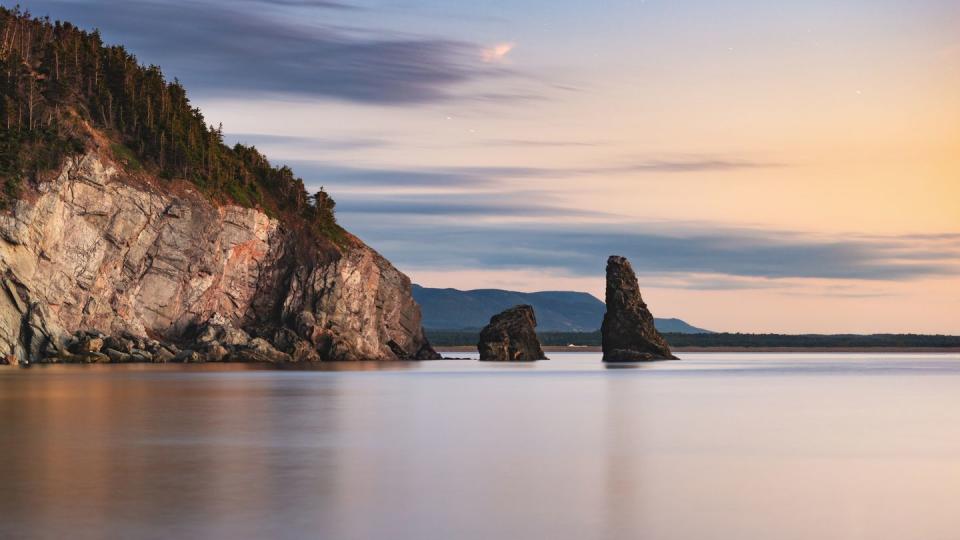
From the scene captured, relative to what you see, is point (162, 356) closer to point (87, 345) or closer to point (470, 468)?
point (87, 345)

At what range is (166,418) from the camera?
1593 inches

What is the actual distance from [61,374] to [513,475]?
193ft

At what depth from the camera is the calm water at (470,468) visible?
18359mm

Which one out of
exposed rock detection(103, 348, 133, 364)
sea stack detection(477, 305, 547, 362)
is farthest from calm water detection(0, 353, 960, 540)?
sea stack detection(477, 305, 547, 362)

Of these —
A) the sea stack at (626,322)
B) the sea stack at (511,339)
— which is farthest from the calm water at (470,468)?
the sea stack at (511,339)

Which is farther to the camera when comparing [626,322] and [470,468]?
[626,322]

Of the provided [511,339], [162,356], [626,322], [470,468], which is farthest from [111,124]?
[470,468]

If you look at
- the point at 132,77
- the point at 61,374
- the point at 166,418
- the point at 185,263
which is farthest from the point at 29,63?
the point at 166,418

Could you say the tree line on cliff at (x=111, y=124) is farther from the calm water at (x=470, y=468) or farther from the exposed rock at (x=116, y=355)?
the calm water at (x=470, y=468)

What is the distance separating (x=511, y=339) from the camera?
515ft

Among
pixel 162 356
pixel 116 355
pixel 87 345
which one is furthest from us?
pixel 162 356

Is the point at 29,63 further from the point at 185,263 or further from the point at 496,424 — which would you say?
the point at 496,424

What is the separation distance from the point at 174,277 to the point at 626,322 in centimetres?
6074

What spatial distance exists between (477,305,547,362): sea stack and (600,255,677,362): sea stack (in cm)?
1052
